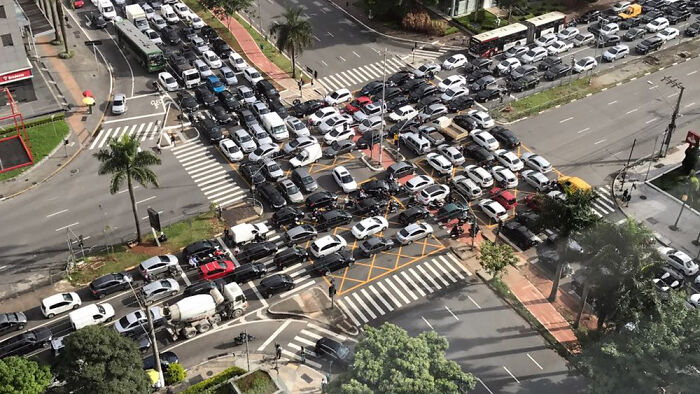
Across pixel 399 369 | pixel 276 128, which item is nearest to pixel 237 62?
pixel 276 128

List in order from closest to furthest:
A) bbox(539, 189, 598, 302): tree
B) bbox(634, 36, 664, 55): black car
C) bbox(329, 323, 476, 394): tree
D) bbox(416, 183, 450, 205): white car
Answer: bbox(329, 323, 476, 394): tree < bbox(539, 189, 598, 302): tree < bbox(416, 183, 450, 205): white car < bbox(634, 36, 664, 55): black car

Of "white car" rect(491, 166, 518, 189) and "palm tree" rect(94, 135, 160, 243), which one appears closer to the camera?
"palm tree" rect(94, 135, 160, 243)

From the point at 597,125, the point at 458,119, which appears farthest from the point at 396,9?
the point at 597,125

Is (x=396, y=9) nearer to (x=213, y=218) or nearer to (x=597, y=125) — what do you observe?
(x=597, y=125)

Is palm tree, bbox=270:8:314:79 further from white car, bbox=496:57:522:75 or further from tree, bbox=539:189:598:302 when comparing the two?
tree, bbox=539:189:598:302

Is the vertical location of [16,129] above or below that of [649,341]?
below

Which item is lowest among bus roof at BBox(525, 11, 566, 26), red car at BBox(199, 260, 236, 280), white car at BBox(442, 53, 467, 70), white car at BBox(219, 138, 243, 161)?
red car at BBox(199, 260, 236, 280)

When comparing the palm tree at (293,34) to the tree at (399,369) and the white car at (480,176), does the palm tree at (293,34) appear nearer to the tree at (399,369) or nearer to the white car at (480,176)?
the white car at (480,176)

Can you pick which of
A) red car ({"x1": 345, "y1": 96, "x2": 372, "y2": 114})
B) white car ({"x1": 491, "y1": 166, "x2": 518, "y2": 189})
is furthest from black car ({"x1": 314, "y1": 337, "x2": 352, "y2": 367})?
red car ({"x1": 345, "y1": 96, "x2": 372, "y2": 114})
